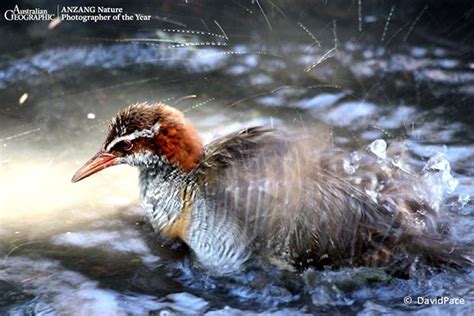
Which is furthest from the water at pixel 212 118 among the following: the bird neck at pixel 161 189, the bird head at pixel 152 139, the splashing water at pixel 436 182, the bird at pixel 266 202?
the bird head at pixel 152 139

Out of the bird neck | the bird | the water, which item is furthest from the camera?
the bird neck

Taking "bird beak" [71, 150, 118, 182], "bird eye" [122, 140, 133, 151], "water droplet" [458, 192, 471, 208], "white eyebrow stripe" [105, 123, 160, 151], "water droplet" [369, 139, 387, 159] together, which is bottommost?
"water droplet" [458, 192, 471, 208]

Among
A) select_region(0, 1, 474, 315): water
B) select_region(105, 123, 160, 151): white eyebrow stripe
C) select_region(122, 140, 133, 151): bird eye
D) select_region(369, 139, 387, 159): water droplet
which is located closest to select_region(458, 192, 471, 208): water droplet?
select_region(0, 1, 474, 315): water

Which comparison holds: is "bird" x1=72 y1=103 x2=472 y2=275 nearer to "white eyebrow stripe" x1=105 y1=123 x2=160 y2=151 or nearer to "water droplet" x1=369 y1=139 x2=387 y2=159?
"white eyebrow stripe" x1=105 y1=123 x2=160 y2=151

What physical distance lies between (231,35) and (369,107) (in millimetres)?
1913

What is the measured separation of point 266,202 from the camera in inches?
191

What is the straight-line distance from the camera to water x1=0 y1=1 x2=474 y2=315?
496cm

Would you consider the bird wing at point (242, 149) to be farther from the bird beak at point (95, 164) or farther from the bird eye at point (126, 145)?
the bird beak at point (95, 164)

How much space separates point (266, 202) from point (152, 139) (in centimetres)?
94

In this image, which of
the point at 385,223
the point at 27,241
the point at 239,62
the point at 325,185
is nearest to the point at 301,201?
the point at 325,185

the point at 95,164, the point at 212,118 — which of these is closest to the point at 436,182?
the point at 212,118

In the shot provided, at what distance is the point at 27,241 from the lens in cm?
546

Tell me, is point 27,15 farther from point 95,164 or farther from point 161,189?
point 161,189

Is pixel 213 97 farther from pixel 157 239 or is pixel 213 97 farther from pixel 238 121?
pixel 157 239
